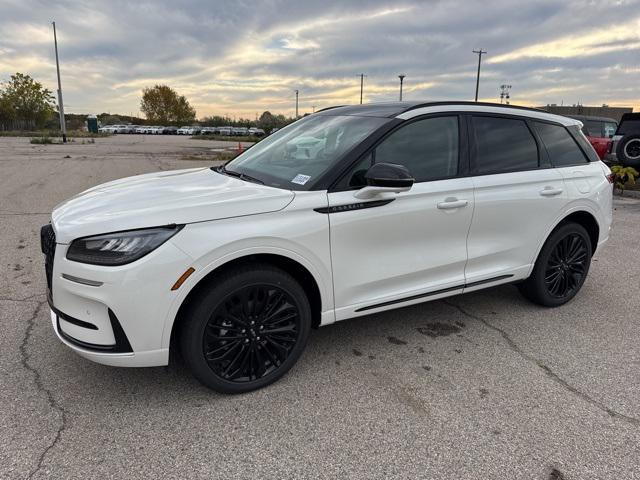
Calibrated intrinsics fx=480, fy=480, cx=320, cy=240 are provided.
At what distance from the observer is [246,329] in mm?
2824

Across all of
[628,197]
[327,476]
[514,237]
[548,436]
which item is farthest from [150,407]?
[628,197]

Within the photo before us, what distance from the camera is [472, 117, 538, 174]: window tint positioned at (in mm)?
3689

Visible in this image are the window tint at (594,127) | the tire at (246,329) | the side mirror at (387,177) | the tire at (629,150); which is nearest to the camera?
the tire at (246,329)

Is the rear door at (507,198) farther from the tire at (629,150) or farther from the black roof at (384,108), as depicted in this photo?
the tire at (629,150)

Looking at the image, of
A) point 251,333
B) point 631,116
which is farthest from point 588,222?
point 631,116

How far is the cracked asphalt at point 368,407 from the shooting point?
2342 millimetres

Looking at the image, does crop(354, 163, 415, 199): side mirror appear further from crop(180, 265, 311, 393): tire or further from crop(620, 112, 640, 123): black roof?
crop(620, 112, 640, 123): black roof

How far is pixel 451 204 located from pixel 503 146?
831mm

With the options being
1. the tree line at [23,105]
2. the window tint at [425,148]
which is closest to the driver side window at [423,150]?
the window tint at [425,148]

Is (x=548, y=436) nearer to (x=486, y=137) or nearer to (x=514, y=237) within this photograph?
(x=514, y=237)

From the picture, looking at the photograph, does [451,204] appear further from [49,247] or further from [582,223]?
[49,247]

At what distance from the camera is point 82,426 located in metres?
2.58

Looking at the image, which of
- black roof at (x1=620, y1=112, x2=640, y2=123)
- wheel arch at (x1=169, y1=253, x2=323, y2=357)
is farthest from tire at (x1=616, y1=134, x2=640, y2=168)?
wheel arch at (x1=169, y1=253, x2=323, y2=357)

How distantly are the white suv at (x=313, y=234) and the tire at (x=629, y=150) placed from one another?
916cm
